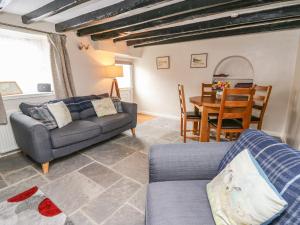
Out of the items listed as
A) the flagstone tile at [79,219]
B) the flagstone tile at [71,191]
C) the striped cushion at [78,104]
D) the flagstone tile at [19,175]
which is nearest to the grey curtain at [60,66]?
the striped cushion at [78,104]

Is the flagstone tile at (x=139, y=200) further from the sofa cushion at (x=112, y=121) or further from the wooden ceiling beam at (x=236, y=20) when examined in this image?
the wooden ceiling beam at (x=236, y=20)

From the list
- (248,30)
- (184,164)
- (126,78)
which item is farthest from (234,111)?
(126,78)

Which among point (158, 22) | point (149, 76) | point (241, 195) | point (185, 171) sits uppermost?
point (158, 22)

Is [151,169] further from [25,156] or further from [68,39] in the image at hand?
[68,39]

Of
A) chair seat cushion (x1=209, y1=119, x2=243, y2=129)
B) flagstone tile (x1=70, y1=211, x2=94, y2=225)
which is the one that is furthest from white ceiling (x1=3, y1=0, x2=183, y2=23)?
flagstone tile (x1=70, y1=211, x2=94, y2=225)

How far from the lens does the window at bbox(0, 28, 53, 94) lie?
2.68 m

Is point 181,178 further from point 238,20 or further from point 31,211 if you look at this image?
point 238,20

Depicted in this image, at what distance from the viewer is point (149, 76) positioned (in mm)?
4895

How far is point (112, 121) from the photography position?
2807 mm

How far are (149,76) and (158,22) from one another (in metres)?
2.28

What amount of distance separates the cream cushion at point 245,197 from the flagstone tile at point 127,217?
2.45ft

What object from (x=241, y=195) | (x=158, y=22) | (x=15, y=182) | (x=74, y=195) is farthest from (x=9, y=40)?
(x=241, y=195)

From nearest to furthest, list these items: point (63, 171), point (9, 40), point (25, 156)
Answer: point (63, 171) → point (25, 156) → point (9, 40)

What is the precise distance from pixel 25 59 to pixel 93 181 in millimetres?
2539
